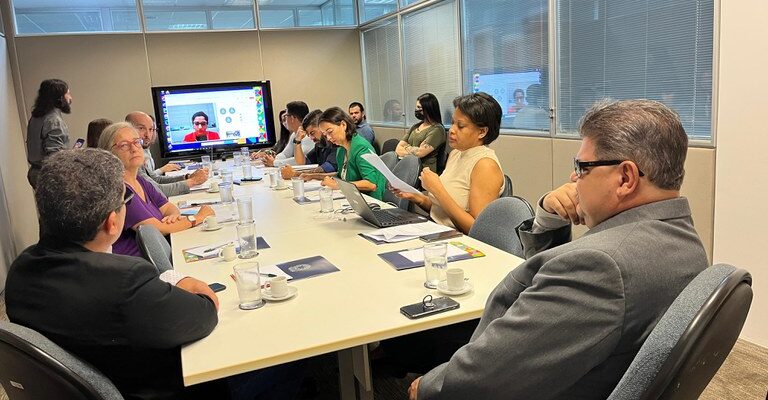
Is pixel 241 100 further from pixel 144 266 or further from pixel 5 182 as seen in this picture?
pixel 144 266

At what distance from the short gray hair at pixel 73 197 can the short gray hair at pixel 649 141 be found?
121 centimetres

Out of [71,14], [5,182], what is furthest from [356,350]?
[71,14]

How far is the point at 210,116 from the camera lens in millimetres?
7332

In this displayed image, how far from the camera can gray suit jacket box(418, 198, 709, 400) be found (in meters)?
0.99

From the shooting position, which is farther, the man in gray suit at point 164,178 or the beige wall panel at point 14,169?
the beige wall panel at point 14,169

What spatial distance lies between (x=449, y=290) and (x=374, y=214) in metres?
1.05

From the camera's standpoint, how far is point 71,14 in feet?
22.4

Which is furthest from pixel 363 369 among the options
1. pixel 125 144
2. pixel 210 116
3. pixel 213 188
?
pixel 210 116

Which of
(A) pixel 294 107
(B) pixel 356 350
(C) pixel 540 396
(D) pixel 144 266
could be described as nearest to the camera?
(C) pixel 540 396

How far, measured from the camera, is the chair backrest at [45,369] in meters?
1.19

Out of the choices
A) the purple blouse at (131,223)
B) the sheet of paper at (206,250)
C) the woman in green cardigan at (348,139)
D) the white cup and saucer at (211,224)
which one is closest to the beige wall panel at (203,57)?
the woman in green cardigan at (348,139)

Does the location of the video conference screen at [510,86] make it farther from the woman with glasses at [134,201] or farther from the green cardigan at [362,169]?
the woman with glasses at [134,201]

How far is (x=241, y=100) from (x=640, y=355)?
23.3ft

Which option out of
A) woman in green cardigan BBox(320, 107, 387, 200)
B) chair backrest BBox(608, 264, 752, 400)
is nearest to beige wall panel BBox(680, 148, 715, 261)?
woman in green cardigan BBox(320, 107, 387, 200)
